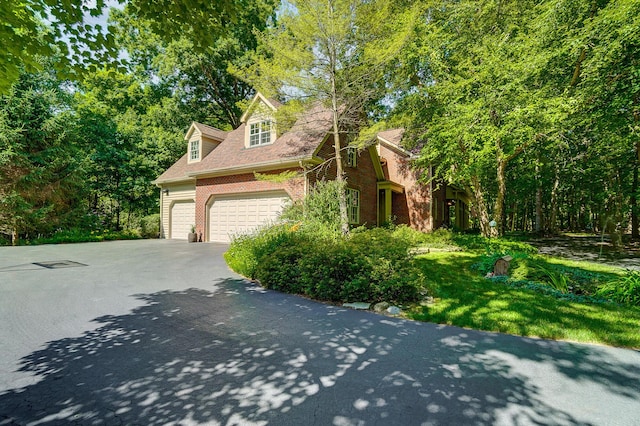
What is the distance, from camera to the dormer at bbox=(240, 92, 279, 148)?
44.5ft

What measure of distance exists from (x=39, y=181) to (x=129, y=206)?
6370 mm

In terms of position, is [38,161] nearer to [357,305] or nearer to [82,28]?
[82,28]

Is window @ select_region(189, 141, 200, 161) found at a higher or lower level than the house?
higher

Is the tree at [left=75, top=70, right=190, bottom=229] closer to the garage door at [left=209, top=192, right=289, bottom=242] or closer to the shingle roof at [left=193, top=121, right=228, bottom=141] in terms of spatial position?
the shingle roof at [left=193, top=121, right=228, bottom=141]

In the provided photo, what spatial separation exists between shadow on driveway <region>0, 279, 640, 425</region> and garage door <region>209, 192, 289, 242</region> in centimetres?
939

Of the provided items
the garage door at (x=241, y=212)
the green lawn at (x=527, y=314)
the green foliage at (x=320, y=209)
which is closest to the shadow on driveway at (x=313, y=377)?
the green lawn at (x=527, y=314)

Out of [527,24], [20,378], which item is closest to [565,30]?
[527,24]

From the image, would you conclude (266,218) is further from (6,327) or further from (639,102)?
(639,102)

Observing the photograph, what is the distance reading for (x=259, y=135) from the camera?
1546cm

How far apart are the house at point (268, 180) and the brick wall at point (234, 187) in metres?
0.05

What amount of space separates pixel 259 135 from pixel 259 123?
615 mm

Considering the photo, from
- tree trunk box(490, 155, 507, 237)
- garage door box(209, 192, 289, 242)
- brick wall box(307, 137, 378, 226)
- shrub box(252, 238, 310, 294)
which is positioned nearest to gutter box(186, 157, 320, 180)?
brick wall box(307, 137, 378, 226)

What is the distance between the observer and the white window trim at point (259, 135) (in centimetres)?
1504

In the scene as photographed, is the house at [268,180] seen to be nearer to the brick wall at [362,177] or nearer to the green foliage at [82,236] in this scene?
the brick wall at [362,177]
